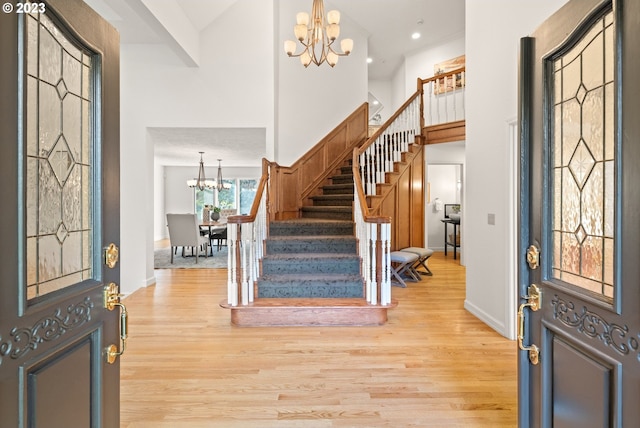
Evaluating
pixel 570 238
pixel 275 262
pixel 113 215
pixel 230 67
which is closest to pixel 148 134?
pixel 230 67

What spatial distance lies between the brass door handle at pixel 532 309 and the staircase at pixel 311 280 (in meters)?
2.14

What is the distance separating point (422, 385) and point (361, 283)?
150 cm

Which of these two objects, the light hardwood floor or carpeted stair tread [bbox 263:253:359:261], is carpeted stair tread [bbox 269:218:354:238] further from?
the light hardwood floor

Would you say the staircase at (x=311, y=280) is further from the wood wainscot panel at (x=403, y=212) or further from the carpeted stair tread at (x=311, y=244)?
the wood wainscot panel at (x=403, y=212)

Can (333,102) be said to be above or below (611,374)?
above

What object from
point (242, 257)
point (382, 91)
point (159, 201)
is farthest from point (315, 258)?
point (159, 201)

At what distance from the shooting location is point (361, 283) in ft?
12.2

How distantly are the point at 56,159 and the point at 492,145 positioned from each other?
3439 mm

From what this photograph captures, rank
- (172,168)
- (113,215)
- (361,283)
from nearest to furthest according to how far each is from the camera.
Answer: (113,215)
(361,283)
(172,168)

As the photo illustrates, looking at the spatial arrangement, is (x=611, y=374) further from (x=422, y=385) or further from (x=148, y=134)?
(x=148, y=134)

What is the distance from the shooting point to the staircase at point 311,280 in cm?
341

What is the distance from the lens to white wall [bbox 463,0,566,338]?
3002mm

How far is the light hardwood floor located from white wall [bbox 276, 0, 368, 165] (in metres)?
3.27

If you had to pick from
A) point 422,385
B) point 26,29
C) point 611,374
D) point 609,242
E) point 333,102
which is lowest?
point 422,385
